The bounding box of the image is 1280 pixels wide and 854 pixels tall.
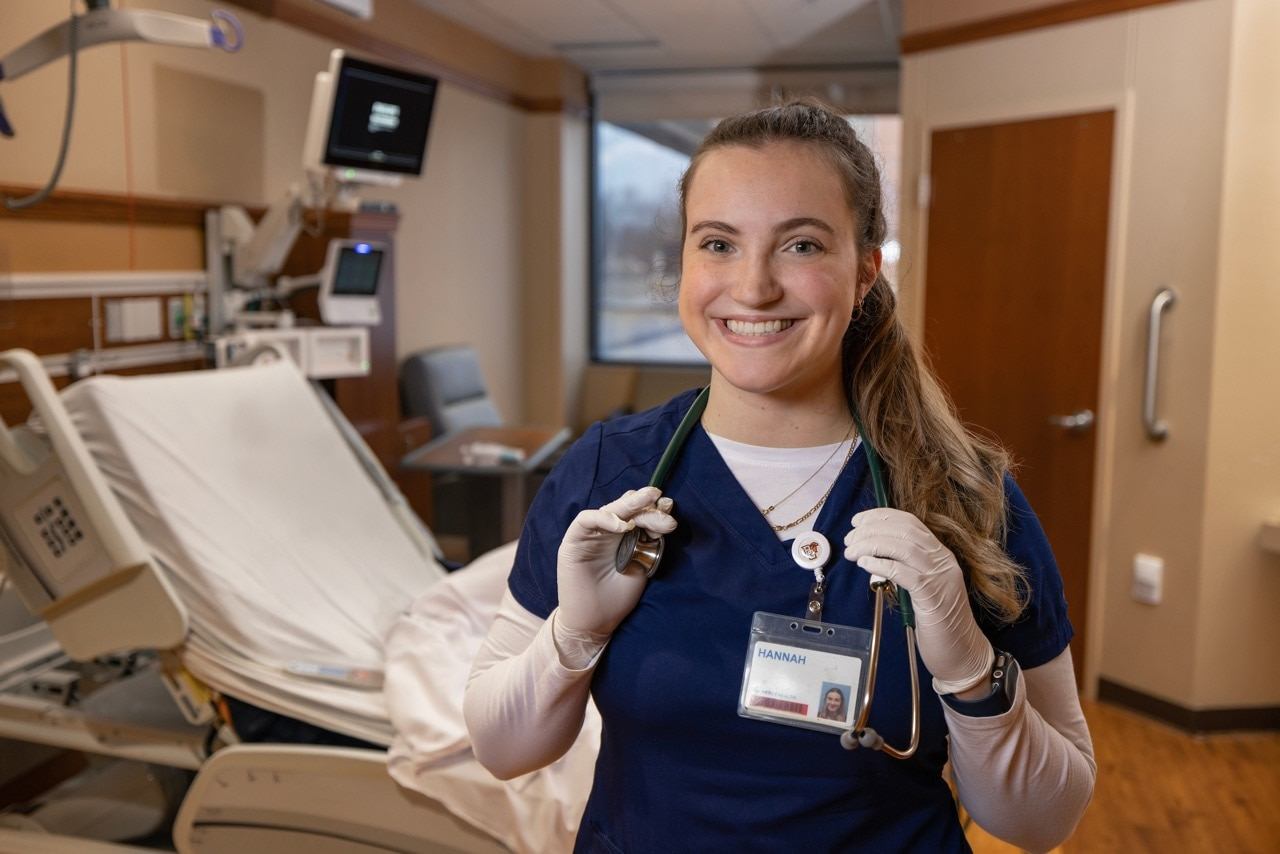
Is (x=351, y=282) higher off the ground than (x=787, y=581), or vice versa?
(x=351, y=282)

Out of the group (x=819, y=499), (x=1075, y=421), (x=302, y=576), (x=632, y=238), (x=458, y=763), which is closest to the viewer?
(x=819, y=499)

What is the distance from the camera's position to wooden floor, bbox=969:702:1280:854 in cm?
271

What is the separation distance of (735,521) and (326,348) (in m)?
2.81

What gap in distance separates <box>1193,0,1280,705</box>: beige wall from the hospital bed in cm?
216

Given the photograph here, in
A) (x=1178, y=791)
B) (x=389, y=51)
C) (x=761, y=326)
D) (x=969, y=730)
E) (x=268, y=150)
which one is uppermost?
(x=389, y=51)

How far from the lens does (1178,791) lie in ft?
9.72

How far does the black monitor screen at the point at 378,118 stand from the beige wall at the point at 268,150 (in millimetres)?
584

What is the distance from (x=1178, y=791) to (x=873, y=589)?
2.42m

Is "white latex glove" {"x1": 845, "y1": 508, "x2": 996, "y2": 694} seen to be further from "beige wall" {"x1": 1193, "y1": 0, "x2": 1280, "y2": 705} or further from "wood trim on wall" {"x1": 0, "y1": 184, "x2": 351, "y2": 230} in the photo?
"wood trim on wall" {"x1": 0, "y1": 184, "x2": 351, "y2": 230}

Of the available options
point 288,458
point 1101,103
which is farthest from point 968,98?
point 288,458

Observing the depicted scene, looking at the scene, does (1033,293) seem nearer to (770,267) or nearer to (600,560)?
(770,267)

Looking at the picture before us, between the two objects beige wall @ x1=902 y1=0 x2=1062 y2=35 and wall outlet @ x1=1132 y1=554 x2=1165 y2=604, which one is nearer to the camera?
wall outlet @ x1=1132 y1=554 x2=1165 y2=604

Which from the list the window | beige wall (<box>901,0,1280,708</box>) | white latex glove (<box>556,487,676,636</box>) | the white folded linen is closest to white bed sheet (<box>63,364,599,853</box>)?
the white folded linen

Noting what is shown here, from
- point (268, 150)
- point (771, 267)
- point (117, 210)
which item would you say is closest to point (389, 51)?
point (268, 150)
